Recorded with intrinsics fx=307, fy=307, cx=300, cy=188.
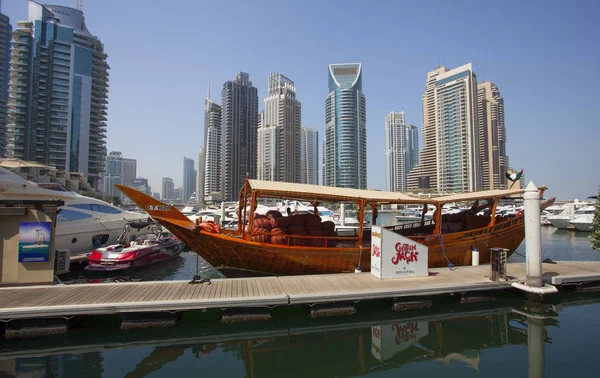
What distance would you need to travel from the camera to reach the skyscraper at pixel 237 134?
110m

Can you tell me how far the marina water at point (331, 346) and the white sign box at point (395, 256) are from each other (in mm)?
1090

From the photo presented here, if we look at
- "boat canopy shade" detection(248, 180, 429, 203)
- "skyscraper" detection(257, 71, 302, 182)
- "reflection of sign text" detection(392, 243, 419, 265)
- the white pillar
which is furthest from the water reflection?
"skyscraper" detection(257, 71, 302, 182)

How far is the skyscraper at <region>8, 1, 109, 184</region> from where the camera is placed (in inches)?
3059

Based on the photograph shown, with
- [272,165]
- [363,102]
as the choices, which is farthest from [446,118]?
[272,165]

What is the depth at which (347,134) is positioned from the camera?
114 m

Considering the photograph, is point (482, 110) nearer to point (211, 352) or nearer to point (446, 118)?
point (446, 118)

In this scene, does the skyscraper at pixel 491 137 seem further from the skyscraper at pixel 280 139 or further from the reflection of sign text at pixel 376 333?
the reflection of sign text at pixel 376 333

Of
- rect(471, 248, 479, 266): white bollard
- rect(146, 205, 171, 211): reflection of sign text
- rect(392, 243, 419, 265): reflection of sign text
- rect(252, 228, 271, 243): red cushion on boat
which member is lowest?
rect(471, 248, 479, 266): white bollard

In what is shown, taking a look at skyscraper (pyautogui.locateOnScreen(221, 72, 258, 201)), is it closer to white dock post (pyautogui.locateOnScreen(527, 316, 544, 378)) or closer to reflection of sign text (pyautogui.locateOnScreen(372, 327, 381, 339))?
reflection of sign text (pyautogui.locateOnScreen(372, 327, 381, 339))

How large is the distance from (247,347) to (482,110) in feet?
427

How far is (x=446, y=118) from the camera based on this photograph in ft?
337

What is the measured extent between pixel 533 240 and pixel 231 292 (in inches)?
347

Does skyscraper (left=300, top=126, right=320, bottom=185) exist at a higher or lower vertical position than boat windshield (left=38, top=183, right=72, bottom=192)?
higher

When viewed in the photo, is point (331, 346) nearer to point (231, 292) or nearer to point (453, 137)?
point (231, 292)
